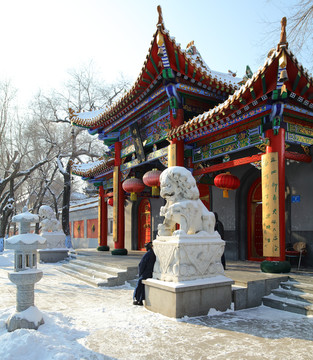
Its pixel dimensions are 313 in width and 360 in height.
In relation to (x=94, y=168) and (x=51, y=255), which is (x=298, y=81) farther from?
(x=51, y=255)

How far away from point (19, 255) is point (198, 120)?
4.88 metres

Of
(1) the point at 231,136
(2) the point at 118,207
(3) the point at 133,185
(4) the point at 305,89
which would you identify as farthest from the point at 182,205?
(2) the point at 118,207

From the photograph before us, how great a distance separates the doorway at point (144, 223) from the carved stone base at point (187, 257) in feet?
27.0

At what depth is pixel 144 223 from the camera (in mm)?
13797

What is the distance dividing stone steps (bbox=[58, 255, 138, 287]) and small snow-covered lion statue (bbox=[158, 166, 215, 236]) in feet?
8.88

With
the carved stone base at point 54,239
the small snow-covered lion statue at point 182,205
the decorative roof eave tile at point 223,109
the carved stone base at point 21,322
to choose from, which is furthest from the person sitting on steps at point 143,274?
the carved stone base at point 54,239

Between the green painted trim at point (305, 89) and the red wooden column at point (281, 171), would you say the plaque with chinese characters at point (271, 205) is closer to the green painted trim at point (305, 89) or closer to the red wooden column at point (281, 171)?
the red wooden column at point (281, 171)

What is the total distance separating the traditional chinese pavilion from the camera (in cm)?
630

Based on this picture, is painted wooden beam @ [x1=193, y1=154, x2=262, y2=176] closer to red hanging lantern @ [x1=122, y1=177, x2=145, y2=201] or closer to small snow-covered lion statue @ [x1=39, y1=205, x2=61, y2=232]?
red hanging lantern @ [x1=122, y1=177, x2=145, y2=201]

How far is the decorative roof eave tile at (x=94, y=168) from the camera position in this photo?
12648 mm

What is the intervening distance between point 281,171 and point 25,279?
489 centimetres

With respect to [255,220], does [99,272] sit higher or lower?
lower

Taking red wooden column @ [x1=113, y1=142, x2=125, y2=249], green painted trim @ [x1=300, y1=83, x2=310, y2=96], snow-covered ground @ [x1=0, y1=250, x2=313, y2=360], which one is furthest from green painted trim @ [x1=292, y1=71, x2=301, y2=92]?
red wooden column @ [x1=113, y1=142, x2=125, y2=249]

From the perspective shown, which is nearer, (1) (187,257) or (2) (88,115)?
(1) (187,257)
